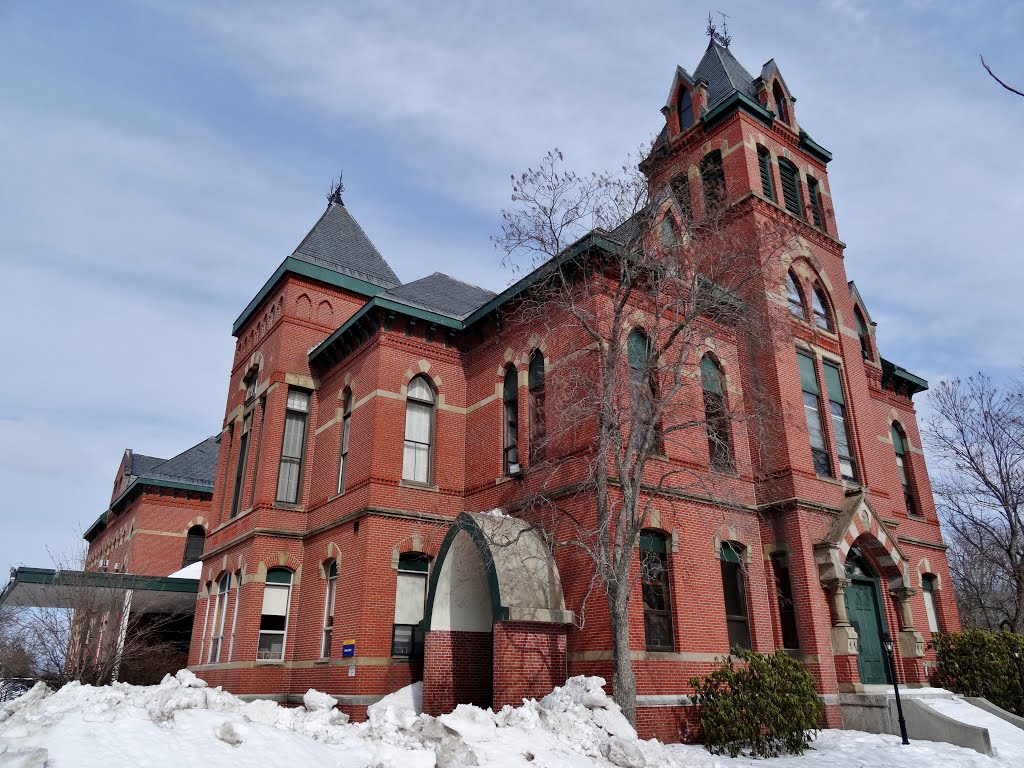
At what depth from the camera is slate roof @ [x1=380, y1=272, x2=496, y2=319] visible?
21031 millimetres

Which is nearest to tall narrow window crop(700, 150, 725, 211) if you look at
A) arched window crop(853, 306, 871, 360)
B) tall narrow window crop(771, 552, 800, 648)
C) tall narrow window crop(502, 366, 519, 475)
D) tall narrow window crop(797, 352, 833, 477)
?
tall narrow window crop(797, 352, 833, 477)

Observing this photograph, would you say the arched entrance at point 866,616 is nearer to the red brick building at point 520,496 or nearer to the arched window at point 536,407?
the red brick building at point 520,496

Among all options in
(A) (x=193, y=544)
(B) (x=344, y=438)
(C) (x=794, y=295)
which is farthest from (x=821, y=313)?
(A) (x=193, y=544)

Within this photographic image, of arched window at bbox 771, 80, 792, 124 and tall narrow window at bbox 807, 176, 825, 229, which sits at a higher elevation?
arched window at bbox 771, 80, 792, 124

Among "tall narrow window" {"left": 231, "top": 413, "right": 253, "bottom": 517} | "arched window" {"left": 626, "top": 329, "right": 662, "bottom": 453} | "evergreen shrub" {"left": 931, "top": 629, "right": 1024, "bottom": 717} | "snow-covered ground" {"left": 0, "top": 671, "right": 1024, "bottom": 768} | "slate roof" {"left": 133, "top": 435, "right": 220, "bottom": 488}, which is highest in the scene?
"slate roof" {"left": 133, "top": 435, "right": 220, "bottom": 488}

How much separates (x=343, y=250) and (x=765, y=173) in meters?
13.9

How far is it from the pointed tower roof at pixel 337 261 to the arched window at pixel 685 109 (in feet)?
36.5

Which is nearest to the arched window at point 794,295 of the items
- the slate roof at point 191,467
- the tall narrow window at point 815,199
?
the tall narrow window at point 815,199

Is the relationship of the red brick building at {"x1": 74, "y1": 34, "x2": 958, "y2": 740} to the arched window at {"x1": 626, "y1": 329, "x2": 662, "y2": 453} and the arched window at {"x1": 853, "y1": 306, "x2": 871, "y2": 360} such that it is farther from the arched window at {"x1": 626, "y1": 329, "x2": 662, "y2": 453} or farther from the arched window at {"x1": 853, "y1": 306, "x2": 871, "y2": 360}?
the arched window at {"x1": 626, "y1": 329, "x2": 662, "y2": 453}

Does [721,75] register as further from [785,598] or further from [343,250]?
[785,598]

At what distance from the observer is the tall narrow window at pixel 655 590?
14914 millimetres

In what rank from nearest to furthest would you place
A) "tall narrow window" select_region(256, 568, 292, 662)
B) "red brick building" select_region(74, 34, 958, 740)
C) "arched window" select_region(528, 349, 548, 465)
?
"red brick building" select_region(74, 34, 958, 740)
"arched window" select_region(528, 349, 548, 465)
"tall narrow window" select_region(256, 568, 292, 662)

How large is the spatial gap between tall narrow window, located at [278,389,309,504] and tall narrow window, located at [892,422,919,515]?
19075 millimetres

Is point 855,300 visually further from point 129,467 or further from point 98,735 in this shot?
point 129,467
